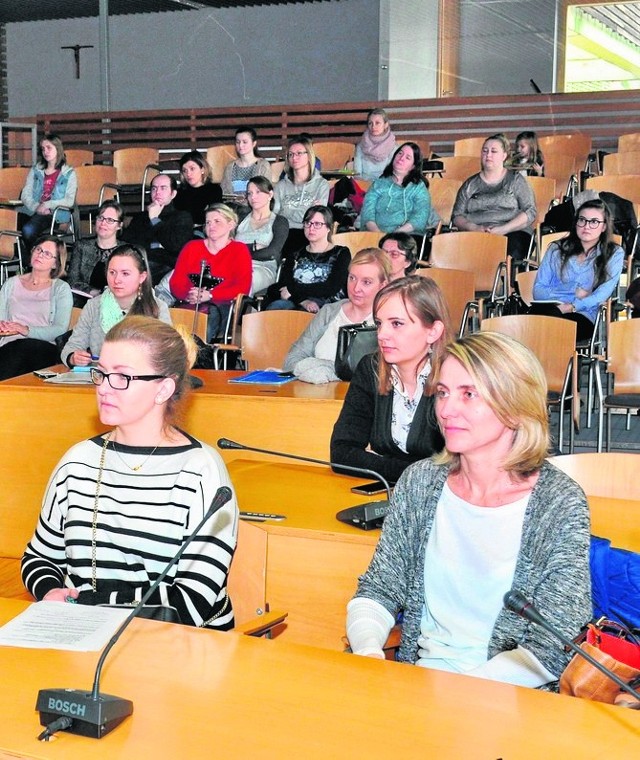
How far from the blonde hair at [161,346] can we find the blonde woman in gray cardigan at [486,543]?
61 cm

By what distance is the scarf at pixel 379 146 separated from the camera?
8266mm

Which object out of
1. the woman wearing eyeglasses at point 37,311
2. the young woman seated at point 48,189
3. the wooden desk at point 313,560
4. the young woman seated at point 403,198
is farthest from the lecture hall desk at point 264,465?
the young woman seated at point 48,189

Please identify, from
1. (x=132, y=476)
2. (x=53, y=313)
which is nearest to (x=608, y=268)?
(x=53, y=313)

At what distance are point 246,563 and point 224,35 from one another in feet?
26.2

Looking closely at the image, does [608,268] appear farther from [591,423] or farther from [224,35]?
[224,35]

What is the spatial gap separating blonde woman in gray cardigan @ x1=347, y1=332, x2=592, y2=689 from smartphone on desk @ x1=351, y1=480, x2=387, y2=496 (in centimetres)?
66

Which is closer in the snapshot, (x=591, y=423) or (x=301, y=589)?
(x=301, y=589)

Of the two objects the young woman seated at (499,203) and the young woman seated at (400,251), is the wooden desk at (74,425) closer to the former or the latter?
the young woman seated at (400,251)

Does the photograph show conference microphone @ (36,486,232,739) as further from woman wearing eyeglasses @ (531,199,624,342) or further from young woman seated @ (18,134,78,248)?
young woman seated @ (18,134,78,248)

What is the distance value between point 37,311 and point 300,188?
2.61 meters

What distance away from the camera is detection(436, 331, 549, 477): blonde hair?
2.02 metres

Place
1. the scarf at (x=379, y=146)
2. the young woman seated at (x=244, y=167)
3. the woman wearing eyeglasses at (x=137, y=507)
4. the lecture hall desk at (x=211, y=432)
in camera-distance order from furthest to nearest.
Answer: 1. the scarf at (x=379, y=146)
2. the young woman seated at (x=244, y=167)
3. the lecture hall desk at (x=211, y=432)
4. the woman wearing eyeglasses at (x=137, y=507)

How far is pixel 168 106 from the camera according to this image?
10.1m

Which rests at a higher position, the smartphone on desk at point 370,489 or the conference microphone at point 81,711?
the smartphone on desk at point 370,489
